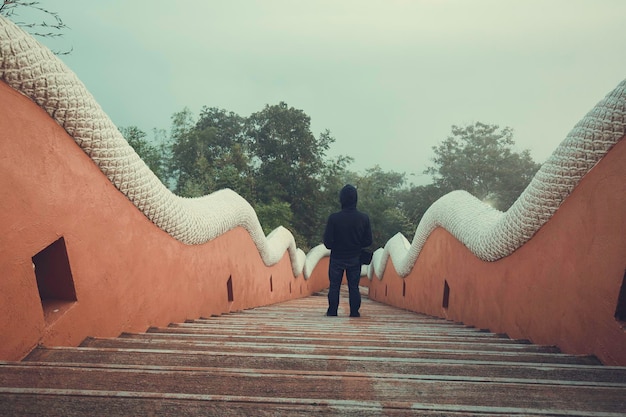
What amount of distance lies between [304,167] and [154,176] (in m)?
26.4

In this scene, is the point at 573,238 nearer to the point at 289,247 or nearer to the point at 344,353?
the point at 344,353

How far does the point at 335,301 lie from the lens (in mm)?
4926

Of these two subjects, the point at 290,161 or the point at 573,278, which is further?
the point at 290,161

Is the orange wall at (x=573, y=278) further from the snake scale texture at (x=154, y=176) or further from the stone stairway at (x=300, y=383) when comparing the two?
the stone stairway at (x=300, y=383)

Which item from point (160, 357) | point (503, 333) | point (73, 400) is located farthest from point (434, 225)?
point (73, 400)

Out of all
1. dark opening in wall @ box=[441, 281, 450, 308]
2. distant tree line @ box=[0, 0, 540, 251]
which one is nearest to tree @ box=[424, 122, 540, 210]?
distant tree line @ box=[0, 0, 540, 251]

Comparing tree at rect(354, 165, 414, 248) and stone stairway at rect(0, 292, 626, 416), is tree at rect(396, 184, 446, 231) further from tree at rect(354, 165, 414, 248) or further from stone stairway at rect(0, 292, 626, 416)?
stone stairway at rect(0, 292, 626, 416)

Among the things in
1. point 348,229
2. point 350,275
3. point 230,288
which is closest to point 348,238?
point 348,229

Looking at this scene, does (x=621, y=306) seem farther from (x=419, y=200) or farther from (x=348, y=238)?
(x=419, y=200)

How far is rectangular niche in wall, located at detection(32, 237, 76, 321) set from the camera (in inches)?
79.0

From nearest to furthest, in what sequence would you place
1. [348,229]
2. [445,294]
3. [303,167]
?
[348,229], [445,294], [303,167]

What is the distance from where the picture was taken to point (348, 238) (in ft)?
15.4

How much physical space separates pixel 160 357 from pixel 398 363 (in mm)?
854

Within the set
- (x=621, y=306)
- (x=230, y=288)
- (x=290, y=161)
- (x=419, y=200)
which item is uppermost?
(x=290, y=161)
